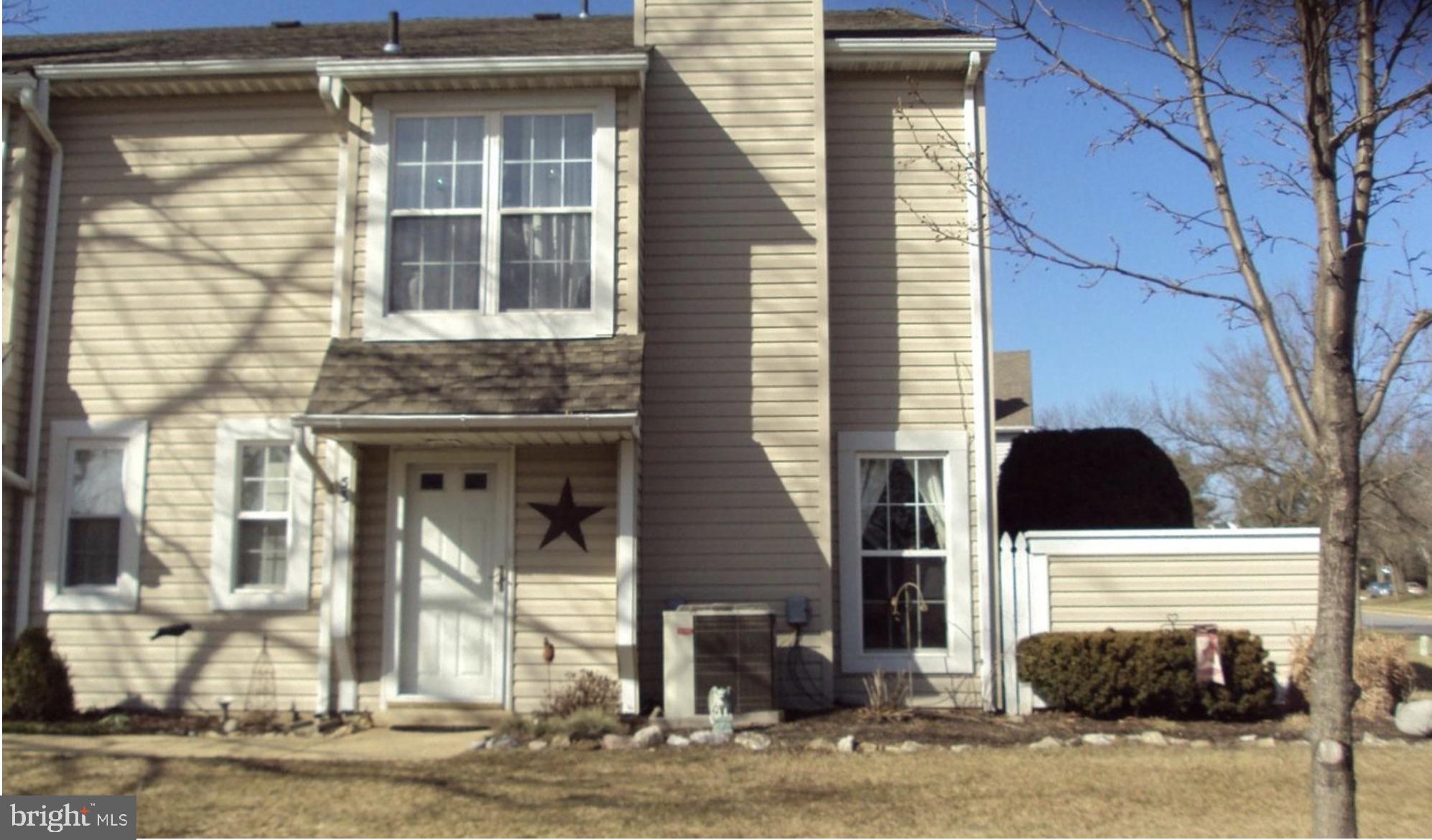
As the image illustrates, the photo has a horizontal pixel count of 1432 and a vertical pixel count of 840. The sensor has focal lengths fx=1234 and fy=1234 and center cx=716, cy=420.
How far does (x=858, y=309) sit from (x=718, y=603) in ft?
9.60

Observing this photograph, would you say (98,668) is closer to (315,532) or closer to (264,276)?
(315,532)

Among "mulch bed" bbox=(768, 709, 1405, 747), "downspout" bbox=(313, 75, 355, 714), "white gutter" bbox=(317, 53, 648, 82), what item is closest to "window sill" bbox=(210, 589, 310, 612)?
"downspout" bbox=(313, 75, 355, 714)

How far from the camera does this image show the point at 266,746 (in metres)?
9.02

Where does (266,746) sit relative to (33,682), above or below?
below

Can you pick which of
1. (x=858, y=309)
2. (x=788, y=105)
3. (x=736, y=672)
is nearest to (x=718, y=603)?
(x=736, y=672)

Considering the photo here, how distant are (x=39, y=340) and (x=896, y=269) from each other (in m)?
7.60

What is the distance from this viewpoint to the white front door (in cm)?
1014

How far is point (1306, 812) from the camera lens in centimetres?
680

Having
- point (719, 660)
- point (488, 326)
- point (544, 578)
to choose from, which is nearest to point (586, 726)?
point (719, 660)

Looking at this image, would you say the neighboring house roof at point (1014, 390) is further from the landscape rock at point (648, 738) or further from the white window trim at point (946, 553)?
the landscape rock at point (648, 738)

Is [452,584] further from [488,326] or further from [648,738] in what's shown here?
[648,738]

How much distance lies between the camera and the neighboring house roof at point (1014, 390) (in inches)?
1083

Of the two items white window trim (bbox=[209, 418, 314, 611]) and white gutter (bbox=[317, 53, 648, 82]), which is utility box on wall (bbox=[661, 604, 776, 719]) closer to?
white window trim (bbox=[209, 418, 314, 611])

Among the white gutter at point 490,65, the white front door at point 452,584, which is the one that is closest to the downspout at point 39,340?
the white gutter at point 490,65
